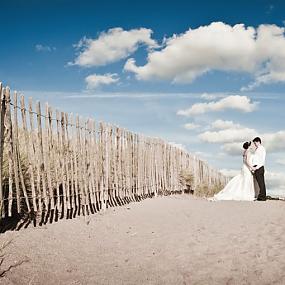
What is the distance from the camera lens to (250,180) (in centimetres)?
1321

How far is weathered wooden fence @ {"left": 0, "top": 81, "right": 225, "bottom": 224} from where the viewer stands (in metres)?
6.52

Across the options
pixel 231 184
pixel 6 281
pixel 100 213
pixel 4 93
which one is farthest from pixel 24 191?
pixel 231 184

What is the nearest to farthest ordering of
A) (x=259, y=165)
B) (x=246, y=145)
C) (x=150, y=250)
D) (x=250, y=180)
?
(x=150, y=250) → (x=259, y=165) → (x=250, y=180) → (x=246, y=145)

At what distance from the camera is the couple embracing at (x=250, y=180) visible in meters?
12.7

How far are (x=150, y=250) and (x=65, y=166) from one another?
243 centimetres

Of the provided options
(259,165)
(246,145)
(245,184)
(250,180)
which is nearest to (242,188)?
(245,184)

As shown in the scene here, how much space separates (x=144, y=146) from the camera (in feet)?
41.3

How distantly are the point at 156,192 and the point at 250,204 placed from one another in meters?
3.40

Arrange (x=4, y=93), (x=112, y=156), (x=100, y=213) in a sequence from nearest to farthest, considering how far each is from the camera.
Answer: (x=4, y=93), (x=100, y=213), (x=112, y=156)

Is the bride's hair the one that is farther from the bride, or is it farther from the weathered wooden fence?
the weathered wooden fence

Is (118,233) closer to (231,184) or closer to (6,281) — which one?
(6,281)

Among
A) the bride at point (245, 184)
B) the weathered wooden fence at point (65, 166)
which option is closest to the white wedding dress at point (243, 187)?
the bride at point (245, 184)

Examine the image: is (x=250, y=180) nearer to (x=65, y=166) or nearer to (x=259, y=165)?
(x=259, y=165)

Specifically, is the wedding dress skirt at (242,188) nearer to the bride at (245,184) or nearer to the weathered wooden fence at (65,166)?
the bride at (245,184)
